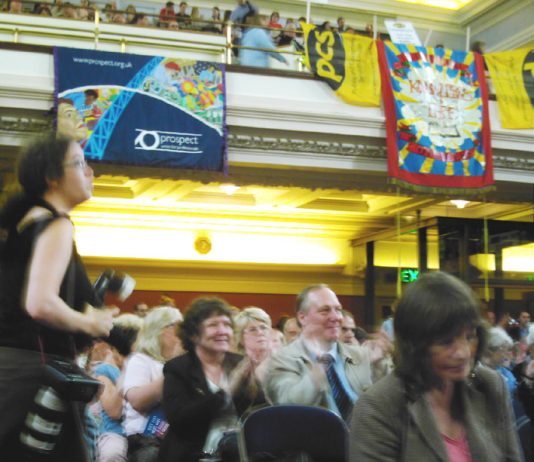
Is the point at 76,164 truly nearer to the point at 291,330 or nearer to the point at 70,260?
the point at 70,260

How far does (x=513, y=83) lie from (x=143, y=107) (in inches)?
185

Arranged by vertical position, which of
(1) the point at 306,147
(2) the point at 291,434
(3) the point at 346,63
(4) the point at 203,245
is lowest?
(2) the point at 291,434

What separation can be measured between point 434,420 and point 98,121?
7350 mm

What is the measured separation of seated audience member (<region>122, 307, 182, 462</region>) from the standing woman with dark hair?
220 cm

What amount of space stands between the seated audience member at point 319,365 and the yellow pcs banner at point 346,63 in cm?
609

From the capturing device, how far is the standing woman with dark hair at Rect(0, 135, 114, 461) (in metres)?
2.04

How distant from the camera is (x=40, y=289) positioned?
2.04 meters

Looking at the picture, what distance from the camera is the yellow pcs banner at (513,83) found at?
10578mm

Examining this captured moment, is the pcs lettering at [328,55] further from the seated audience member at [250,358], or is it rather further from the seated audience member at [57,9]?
the seated audience member at [250,358]

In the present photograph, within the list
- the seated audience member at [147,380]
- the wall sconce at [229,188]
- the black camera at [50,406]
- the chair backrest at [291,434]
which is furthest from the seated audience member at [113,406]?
the wall sconce at [229,188]

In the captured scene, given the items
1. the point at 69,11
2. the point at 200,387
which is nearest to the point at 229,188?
the point at 69,11

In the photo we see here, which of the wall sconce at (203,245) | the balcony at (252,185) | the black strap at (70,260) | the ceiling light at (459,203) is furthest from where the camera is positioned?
the wall sconce at (203,245)

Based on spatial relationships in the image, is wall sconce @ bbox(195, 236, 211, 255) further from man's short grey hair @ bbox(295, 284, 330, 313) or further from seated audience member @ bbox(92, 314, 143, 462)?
man's short grey hair @ bbox(295, 284, 330, 313)

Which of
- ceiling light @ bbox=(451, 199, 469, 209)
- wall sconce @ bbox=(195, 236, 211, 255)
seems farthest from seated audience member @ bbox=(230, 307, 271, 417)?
wall sconce @ bbox=(195, 236, 211, 255)
